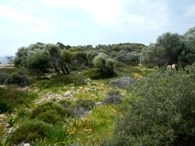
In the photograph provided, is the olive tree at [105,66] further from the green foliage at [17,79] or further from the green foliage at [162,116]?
the green foliage at [162,116]

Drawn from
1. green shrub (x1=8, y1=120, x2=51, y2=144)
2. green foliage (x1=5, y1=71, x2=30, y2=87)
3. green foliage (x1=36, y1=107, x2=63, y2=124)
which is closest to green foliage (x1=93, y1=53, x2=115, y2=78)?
green foliage (x1=5, y1=71, x2=30, y2=87)

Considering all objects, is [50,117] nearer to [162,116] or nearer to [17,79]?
[162,116]

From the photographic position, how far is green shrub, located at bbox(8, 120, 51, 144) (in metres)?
11.5

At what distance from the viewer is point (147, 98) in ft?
25.0

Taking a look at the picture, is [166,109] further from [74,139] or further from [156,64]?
[156,64]

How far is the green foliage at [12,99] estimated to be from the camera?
17.9 metres

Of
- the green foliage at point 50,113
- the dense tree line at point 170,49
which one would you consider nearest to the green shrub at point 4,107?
the green foliage at point 50,113

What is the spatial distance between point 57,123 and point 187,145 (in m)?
6.35

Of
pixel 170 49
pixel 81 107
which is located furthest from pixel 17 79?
pixel 81 107

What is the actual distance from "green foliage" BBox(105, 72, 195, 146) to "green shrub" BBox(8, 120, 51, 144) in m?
4.37

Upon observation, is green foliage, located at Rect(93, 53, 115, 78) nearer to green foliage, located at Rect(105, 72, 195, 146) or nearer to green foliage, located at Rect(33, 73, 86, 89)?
green foliage, located at Rect(33, 73, 86, 89)

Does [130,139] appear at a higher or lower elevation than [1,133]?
higher

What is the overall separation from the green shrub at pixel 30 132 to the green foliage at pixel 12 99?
233 inches

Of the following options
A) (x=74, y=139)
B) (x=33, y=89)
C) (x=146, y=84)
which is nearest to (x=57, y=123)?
(x=74, y=139)
